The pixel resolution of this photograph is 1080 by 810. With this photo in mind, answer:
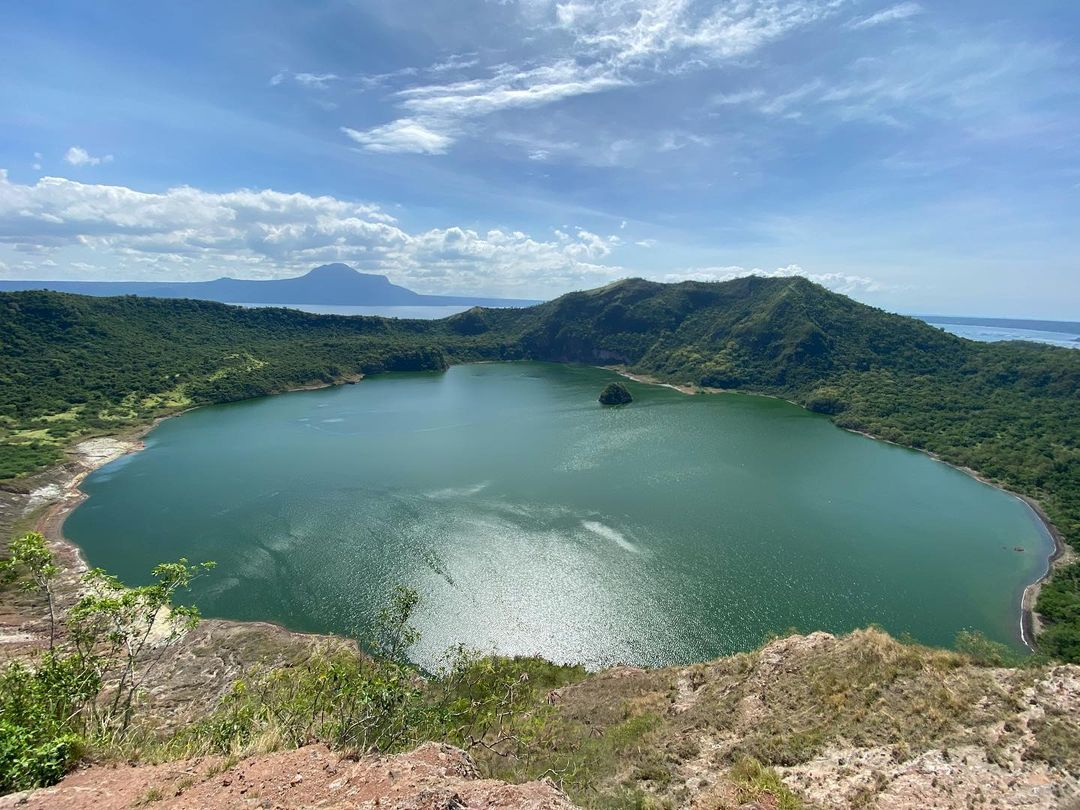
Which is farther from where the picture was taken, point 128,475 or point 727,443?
point 727,443

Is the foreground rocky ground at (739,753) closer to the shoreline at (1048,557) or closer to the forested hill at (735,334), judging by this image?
the shoreline at (1048,557)

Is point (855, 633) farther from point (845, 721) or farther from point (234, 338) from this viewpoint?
point (234, 338)

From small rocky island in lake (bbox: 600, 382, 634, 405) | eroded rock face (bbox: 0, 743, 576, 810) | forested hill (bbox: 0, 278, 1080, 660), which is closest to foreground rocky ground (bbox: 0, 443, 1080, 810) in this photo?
eroded rock face (bbox: 0, 743, 576, 810)

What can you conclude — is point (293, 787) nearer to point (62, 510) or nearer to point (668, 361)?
point (62, 510)

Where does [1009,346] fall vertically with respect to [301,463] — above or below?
above

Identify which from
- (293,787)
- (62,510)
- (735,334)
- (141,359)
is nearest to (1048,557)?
(293,787)

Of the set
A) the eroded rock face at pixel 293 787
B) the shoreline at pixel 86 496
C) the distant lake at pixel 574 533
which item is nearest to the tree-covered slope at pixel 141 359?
the shoreline at pixel 86 496

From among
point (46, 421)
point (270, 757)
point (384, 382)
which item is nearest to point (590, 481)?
point (270, 757)
